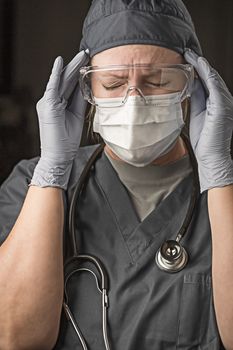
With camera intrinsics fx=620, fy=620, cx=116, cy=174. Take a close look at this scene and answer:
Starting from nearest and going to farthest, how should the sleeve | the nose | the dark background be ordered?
the nose
the sleeve
the dark background

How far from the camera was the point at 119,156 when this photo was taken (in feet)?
3.75

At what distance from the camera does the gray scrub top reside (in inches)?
43.1

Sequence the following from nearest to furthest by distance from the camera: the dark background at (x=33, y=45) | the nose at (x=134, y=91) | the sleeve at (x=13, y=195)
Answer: the nose at (x=134, y=91), the sleeve at (x=13, y=195), the dark background at (x=33, y=45)

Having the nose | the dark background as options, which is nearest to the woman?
the nose

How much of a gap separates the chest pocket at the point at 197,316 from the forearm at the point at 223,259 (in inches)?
0.8

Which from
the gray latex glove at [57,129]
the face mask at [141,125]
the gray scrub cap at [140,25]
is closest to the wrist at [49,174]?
the gray latex glove at [57,129]

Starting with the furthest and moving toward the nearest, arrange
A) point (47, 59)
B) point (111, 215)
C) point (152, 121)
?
1. point (47, 59)
2. point (111, 215)
3. point (152, 121)

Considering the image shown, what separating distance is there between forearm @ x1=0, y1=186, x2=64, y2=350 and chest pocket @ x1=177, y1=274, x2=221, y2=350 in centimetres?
22

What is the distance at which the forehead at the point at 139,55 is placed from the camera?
3.55 ft

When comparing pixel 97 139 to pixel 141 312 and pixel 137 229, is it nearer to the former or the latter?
pixel 137 229

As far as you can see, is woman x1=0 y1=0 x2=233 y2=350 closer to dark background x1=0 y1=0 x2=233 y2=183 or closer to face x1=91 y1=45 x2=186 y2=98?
face x1=91 y1=45 x2=186 y2=98

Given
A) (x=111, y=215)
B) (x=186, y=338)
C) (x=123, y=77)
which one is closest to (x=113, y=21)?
(x=123, y=77)

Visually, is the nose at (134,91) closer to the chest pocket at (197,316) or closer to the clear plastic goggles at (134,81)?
the clear plastic goggles at (134,81)

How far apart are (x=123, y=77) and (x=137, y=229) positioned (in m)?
0.29
